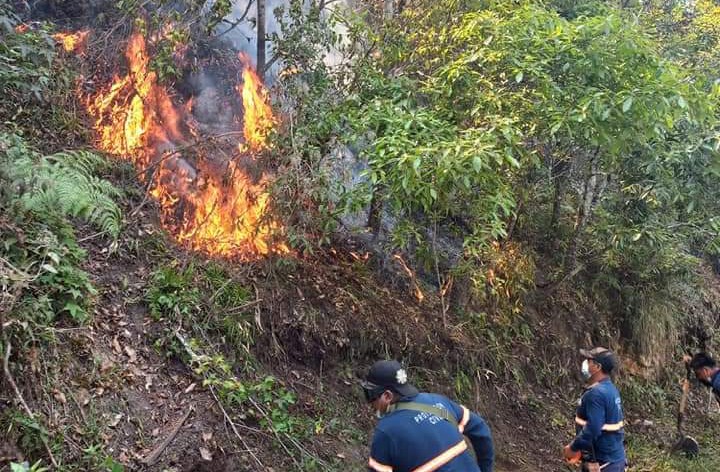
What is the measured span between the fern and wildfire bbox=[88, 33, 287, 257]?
1.00 meters

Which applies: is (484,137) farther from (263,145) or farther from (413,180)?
(263,145)

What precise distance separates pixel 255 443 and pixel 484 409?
341 centimetres

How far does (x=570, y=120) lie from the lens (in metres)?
5.76

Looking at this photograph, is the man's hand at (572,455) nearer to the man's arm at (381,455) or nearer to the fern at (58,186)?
the man's arm at (381,455)

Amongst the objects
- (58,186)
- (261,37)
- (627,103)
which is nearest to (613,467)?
(627,103)

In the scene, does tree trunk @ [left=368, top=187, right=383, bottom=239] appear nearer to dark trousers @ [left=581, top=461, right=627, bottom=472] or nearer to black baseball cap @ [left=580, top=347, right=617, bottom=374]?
black baseball cap @ [left=580, top=347, right=617, bottom=374]

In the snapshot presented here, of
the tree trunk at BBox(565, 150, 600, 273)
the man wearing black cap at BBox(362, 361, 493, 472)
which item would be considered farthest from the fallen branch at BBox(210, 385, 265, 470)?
the tree trunk at BBox(565, 150, 600, 273)

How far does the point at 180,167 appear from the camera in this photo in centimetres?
725

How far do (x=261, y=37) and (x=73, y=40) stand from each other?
8.21ft

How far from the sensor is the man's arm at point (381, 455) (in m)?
3.32

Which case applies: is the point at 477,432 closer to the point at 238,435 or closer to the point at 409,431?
the point at 409,431

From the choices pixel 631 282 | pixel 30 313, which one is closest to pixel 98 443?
pixel 30 313

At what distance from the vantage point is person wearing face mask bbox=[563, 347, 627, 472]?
5051 millimetres

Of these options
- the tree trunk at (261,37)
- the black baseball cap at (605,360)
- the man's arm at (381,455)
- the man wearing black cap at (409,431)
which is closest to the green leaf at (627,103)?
the black baseball cap at (605,360)
